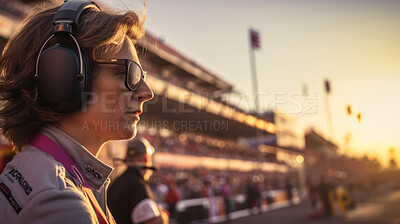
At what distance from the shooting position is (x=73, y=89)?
3.92 feet

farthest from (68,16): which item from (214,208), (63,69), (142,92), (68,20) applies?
(214,208)

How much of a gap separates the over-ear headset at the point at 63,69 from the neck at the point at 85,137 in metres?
0.07

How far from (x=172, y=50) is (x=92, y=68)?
1368 inches

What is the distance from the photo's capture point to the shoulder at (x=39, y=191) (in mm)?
840

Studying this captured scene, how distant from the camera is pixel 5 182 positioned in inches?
37.4

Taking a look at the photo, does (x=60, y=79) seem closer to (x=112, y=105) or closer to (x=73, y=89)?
(x=73, y=89)

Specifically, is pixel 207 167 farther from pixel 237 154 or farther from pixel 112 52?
pixel 112 52

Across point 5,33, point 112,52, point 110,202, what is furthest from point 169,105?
point 112,52

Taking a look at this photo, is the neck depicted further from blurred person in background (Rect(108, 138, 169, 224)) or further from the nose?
blurred person in background (Rect(108, 138, 169, 224))

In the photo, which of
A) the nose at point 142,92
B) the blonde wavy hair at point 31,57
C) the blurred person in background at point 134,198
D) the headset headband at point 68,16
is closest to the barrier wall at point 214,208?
the blurred person in background at point 134,198

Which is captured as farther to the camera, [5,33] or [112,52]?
[5,33]

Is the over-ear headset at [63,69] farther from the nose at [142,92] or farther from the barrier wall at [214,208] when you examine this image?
the barrier wall at [214,208]

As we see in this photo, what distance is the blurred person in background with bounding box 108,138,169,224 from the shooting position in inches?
103

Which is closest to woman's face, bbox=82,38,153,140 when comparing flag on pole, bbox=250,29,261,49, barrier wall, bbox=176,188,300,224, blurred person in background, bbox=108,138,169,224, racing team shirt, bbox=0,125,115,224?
racing team shirt, bbox=0,125,115,224
